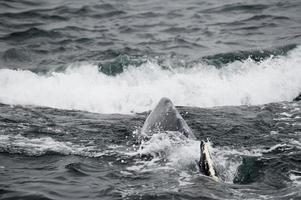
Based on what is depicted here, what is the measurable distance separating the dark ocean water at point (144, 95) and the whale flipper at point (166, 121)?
22cm

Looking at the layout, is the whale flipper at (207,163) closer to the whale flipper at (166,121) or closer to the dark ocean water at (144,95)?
the dark ocean water at (144,95)

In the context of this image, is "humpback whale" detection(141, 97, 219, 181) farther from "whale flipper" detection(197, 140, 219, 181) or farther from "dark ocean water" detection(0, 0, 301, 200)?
"whale flipper" detection(197, 140, 219, 181)

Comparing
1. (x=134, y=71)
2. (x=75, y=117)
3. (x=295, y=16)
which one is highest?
(x=295, y=16)

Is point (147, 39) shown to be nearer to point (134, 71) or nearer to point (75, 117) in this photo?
point (134, 71)

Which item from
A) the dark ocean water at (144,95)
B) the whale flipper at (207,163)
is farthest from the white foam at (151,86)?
the whale flipper at (207,163)

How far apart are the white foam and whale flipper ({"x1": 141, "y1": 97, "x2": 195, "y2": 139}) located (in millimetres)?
3594

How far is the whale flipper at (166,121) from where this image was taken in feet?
34.6

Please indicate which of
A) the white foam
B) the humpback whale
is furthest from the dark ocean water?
the humpback whale

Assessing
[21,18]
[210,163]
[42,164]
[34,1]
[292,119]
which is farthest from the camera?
[34,1]

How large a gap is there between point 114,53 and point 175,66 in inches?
84.5

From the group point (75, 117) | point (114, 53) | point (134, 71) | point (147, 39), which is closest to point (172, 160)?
point (75, 117)

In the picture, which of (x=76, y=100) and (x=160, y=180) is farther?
(x=76, y=100)

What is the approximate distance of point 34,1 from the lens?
22.9 metres

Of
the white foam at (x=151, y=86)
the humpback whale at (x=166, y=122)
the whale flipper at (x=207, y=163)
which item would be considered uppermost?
the white foam at (x=151, y=86)
